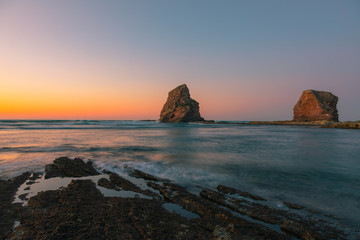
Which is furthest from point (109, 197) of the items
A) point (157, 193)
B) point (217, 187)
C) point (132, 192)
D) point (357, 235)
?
point (357, 235)

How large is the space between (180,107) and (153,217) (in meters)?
112

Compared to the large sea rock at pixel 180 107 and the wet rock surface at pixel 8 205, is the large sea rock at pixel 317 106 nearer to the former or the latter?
the large sea rock at pixel 180 107

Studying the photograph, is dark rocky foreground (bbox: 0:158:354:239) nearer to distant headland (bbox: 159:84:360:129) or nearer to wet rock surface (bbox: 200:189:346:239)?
wet rock surface (bbox: 200:189:346:239)

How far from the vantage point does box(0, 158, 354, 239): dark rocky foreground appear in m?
3.34

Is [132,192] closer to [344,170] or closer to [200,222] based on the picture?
[200,222]

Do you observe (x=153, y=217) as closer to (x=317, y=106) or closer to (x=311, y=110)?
(x=317, y=106)

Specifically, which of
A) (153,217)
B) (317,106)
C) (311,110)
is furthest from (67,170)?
(311,110)

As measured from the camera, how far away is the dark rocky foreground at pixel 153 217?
3.34 m

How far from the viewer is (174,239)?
3.20 meters

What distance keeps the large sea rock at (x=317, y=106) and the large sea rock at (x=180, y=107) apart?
59.8 m

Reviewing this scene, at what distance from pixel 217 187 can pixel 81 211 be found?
4.49 meters

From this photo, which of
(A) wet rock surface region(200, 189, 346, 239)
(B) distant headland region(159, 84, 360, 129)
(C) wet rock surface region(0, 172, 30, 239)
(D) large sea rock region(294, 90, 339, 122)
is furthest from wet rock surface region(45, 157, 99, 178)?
(D) large sea rock region(294, 90, 339, 122)

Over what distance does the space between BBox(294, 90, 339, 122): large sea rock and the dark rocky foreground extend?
96.3 metres

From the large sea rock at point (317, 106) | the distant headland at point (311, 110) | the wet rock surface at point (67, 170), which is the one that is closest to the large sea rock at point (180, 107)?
the distant headland at point (311, 110)
